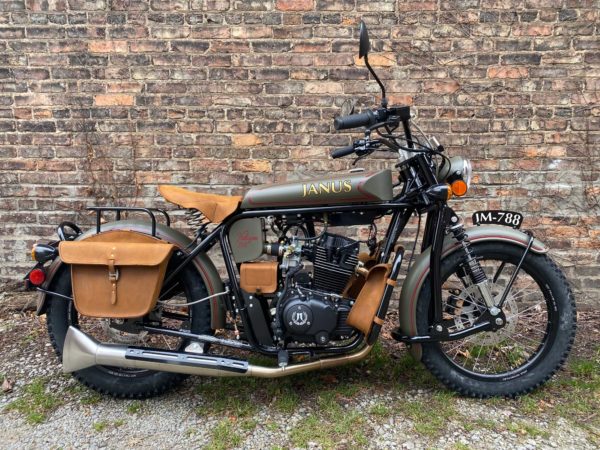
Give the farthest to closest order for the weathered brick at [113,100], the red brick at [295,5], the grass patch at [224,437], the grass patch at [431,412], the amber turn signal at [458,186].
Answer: the weathered brick at [113,100], the red brick at [295,5], the amber turn signal at [458,186], the grass patch at [431,412], the grass patch at [224,437]

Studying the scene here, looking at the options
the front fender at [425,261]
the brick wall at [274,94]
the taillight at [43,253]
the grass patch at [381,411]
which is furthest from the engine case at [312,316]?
the brick wall at [274,94]

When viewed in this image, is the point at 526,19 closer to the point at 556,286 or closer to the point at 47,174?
the point at 556,286

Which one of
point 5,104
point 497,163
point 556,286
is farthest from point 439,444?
point 5,104

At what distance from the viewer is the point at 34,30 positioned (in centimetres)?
337

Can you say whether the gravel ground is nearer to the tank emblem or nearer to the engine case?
the engine case

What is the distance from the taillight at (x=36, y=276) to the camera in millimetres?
2463

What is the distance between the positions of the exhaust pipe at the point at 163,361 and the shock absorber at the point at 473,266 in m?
0.67

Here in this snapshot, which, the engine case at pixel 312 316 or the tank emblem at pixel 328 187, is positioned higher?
the tank emblem at pixel 328 187

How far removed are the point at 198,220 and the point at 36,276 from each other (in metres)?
0.87

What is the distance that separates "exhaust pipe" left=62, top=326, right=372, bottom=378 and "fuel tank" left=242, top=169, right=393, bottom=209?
786 millimetres

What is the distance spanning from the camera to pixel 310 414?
8.04 feet

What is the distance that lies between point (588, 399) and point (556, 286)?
2.14 feet

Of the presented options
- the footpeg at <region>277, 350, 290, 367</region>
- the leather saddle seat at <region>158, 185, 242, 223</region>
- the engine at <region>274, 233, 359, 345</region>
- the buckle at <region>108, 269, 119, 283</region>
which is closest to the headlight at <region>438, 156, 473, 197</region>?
the engine at <region>274, 233, 359, 345</region>

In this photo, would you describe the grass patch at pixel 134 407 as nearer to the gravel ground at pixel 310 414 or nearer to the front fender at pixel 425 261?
the gravel ground at pixel 310 414
